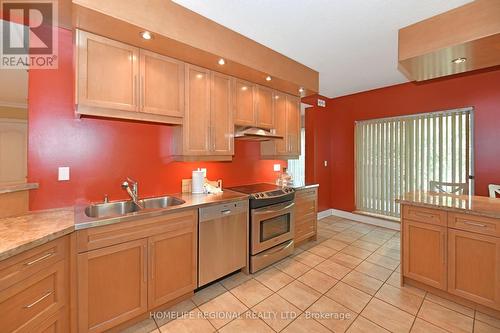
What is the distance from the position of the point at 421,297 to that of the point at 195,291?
234 cm

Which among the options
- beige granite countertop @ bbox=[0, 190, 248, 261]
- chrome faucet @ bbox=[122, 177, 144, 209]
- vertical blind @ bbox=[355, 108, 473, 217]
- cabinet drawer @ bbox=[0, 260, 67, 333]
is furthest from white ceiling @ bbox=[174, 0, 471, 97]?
cabinet drawer @ bbox=[0, 260, 67, 333]

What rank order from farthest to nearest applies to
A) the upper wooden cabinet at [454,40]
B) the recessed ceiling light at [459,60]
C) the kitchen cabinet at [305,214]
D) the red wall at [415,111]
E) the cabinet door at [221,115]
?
1. the kitchen cabinet at [305,214]
2. the red wall at [415,111]
3. the cabinet door at [221,115]
4. the recessed ceiling light at [459,60]
5. the upper wooden cabinet at [454,40]

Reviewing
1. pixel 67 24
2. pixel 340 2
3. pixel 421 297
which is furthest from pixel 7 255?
pixel 421 297

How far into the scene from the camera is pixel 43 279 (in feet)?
4.54

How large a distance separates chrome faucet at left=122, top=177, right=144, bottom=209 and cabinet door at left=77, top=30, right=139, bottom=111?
757 mm

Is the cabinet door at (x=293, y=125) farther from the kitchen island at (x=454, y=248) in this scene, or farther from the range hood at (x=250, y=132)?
the kitchen island at (x=454, y=248)

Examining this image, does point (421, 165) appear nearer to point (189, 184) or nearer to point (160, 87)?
point (189, 184)

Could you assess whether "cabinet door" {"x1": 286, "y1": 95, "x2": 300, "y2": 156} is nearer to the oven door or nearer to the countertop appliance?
the countertop appliance

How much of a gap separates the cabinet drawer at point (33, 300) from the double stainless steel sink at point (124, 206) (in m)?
0.61

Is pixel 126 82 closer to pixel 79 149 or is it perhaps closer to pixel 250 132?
pixel 79 149

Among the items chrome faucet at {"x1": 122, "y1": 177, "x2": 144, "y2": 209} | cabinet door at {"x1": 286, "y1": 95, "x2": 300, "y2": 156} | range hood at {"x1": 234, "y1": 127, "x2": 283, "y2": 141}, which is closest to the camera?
chrome faucet at {"x1": 122, "y1": 177, "x2": 144, "y2": 209}

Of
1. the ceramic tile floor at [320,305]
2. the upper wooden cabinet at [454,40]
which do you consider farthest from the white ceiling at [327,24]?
the ceramic tile floor at [320,305]

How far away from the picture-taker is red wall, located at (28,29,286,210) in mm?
1917

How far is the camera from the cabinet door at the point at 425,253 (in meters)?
2.16
